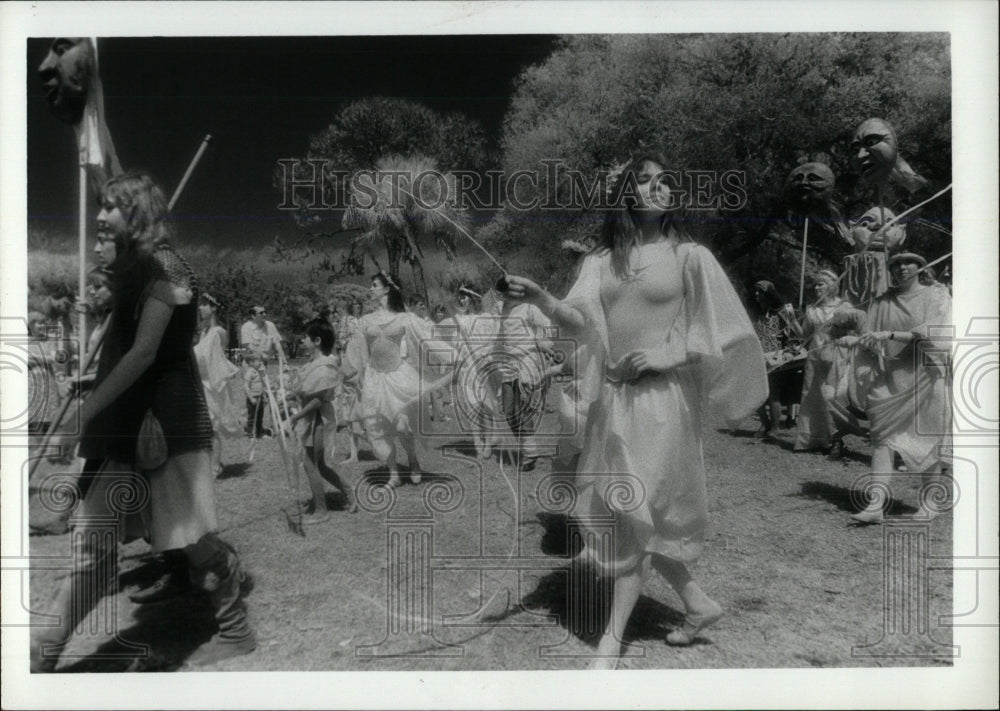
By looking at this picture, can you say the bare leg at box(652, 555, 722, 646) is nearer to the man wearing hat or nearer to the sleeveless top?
the man wearing hat

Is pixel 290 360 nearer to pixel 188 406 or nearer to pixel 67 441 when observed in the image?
pixel 188 406

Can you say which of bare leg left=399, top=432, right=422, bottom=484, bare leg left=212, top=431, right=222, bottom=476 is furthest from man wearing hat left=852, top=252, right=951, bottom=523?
bare leg left=212, top=431, right=222, bottom=476

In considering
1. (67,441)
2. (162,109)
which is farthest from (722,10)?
(67,441)

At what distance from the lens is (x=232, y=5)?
3.69m

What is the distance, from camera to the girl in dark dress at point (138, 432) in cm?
350

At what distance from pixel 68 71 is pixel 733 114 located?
11.0ft

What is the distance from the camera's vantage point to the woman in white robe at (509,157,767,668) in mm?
3479

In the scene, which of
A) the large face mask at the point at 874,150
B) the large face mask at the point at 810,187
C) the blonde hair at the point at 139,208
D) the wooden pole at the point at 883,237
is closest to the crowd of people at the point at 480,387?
the blonde hair at the point at 139,208

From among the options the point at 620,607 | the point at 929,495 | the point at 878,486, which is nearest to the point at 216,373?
the point at 620,607

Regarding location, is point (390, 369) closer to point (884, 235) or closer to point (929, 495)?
point (884, 235)

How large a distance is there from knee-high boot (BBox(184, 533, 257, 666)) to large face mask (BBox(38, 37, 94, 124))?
2.18 meters

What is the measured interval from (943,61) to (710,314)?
1.92 meters

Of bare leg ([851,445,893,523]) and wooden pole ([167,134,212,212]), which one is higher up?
wooden pole ([167,134,212,212])

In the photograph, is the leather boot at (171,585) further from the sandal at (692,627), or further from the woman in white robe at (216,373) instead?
the sandal at (692,627)
